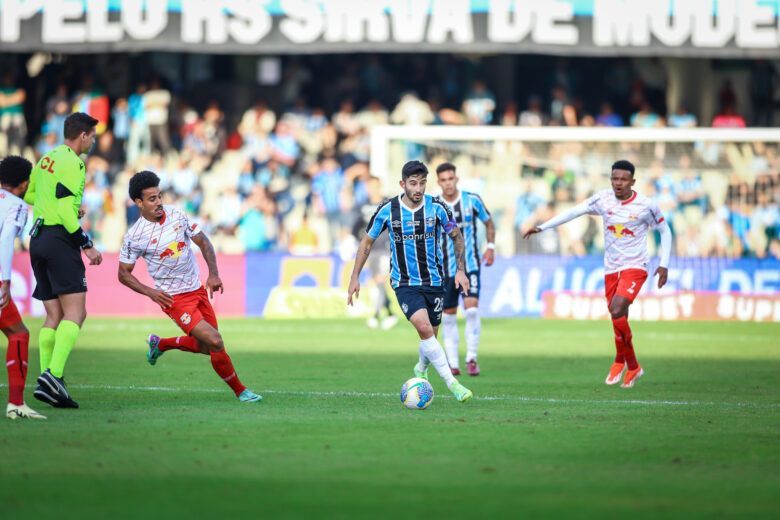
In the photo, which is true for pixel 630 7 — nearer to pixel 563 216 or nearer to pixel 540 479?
pixel 563 216

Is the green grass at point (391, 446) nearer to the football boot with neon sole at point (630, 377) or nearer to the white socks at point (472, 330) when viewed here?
the football boot with neon sole at point (630, 377)

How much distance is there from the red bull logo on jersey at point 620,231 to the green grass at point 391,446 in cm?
154

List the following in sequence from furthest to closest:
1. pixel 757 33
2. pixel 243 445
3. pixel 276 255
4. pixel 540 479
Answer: pixel 757 33 < pixel 276 255 < pixel 243 445 < pixel 540 479

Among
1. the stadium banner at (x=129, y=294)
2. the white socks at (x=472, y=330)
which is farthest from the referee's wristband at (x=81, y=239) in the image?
the stadium banner at (x=129, y=294)

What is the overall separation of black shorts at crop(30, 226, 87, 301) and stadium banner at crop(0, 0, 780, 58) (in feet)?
54.4

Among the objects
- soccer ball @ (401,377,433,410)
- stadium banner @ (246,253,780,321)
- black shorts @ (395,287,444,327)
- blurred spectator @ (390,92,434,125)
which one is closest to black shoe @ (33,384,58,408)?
soccer ball @ (401,377,433,410)

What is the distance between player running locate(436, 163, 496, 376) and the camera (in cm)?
1442

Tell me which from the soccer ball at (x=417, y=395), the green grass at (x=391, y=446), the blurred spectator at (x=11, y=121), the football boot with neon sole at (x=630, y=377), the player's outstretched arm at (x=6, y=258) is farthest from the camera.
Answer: the blurred spectator at (x=11, y=121)

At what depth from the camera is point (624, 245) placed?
1352 centimetres

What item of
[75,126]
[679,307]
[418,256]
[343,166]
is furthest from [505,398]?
[343,166]

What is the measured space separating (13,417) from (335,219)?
17.8 metres

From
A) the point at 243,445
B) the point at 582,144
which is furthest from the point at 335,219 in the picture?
the point at 243,445

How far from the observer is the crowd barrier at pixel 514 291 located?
24.1 meters

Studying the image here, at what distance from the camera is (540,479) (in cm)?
755
